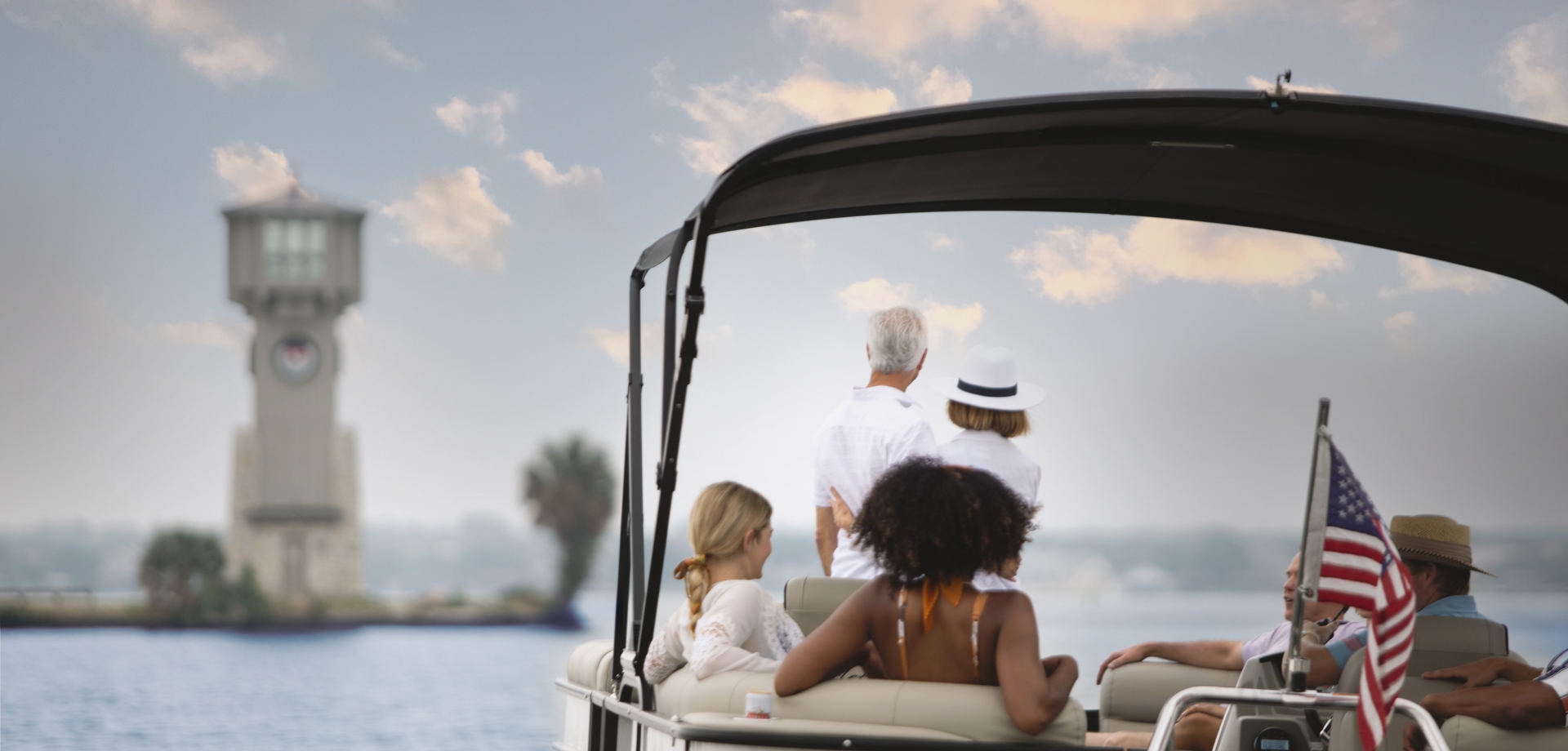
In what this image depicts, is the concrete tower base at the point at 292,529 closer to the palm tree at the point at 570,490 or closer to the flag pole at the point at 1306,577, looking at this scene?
the palm tree at the point at 570,490

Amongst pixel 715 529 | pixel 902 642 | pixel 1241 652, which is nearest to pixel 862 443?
pixel 715 529

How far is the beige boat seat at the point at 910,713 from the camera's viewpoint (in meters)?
3.06

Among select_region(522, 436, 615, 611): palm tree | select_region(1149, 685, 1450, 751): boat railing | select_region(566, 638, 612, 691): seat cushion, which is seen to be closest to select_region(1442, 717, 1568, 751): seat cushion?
select_region(1149, 685, 1450, 751): boat railing

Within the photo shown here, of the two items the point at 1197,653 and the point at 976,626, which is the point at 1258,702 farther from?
the point at 1197,653

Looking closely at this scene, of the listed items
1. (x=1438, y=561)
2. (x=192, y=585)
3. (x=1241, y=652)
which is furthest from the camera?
(x=192, y=585)

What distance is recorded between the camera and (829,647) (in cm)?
317

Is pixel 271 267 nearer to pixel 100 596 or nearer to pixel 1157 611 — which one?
pixel 100 596

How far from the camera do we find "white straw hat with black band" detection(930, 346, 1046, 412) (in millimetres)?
4098

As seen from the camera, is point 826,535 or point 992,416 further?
point 826,535

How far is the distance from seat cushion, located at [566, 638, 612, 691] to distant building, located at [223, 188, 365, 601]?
74353 millimetres

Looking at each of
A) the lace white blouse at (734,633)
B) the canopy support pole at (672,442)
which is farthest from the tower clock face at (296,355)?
the lace white blouse at (734,633)

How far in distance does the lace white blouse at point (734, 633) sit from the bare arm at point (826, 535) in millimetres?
807

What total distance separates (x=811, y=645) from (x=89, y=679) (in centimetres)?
7446

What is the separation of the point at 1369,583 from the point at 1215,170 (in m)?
1.98
